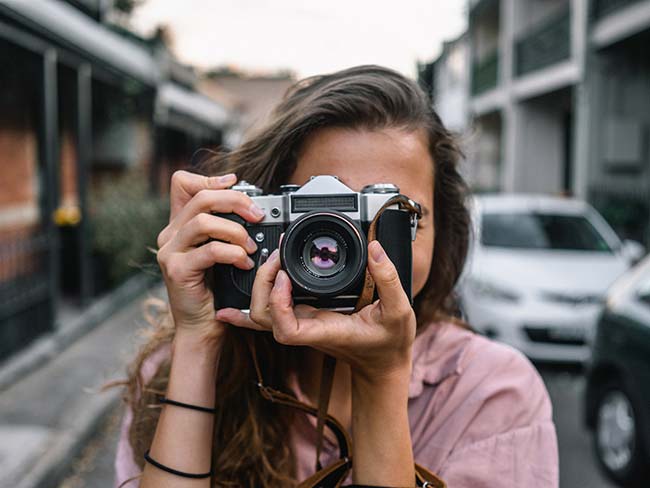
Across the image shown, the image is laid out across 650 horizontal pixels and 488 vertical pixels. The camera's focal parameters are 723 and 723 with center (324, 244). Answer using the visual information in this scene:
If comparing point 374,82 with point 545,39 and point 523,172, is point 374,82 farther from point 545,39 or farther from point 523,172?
point 523,172

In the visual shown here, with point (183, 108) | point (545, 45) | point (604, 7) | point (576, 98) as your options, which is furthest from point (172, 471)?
point (545, 45)

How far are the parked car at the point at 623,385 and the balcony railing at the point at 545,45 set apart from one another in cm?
1110

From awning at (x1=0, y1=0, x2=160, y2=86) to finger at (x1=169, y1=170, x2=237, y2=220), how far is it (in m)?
4.82

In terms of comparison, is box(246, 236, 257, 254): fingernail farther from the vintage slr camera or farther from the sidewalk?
the sidewalk

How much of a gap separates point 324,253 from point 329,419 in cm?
33

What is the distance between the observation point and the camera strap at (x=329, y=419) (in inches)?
50.8

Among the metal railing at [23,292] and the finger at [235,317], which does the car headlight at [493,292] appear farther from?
the finger at [235,317]

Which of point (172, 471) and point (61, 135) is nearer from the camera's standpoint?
point (172, 471)

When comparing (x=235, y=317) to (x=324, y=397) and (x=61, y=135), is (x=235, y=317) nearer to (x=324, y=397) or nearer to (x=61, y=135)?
(x=324, y=397)

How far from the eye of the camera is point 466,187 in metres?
1.85

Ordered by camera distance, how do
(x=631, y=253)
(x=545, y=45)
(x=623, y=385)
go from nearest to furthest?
1. (x=623, y=385)
2. (x=631, y=253)
3. (x=545, y=45)

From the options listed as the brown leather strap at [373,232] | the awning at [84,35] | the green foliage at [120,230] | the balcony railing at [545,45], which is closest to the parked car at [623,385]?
the brown leather strap at [373,232]

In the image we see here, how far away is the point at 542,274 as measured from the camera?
6141 millimetres

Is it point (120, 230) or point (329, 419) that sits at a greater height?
point (120, 230)
